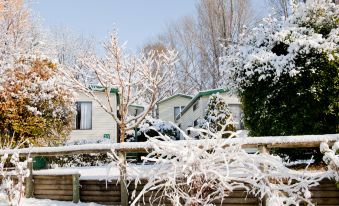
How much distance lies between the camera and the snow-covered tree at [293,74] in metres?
9.06

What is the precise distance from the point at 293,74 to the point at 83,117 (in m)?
15.2

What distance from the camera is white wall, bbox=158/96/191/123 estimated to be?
3447cm

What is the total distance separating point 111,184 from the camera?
702 centimetres

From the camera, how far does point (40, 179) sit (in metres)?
7.98

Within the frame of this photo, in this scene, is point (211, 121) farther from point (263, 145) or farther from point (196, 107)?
point (263, 145)

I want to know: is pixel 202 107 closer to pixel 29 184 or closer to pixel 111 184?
pixel 29 184

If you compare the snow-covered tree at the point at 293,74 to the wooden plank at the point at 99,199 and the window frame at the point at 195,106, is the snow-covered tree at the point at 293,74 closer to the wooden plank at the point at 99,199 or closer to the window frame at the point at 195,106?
the wooden plank at the point at 99,199

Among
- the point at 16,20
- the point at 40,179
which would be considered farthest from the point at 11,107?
the point at 16,20

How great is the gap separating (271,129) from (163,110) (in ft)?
85.2

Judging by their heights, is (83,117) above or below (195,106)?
below

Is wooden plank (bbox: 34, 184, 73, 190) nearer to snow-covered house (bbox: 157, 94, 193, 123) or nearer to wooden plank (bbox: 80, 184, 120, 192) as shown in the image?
wooden plank (bbox: 80, 184, 120, 192)

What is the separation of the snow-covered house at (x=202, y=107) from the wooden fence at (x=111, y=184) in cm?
1105

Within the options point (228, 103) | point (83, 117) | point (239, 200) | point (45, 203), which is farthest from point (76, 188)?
point (83, 117)

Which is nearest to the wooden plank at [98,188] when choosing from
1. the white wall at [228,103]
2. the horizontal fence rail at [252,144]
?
the horizontal fence rail at [252,144]
